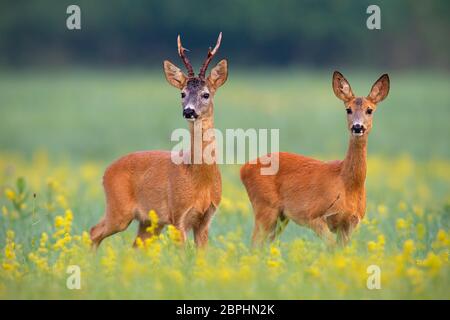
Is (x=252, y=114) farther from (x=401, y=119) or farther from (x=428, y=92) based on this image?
(x=428, y=92)

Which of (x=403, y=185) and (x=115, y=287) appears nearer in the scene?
(x=115, y=287)

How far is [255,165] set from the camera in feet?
33.2

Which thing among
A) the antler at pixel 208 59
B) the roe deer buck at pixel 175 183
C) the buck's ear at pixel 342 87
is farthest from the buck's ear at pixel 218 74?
the buck's ear at pixel 342 87

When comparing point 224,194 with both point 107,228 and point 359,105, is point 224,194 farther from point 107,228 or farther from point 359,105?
point 359,105

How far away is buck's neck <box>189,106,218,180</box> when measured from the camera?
948 centimetres

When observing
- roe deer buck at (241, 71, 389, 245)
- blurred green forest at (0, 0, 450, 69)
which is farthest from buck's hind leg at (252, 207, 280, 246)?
blurred green forest at (0, 0, 450, 69)

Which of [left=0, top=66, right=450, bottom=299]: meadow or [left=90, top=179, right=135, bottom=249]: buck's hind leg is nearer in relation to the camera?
[left=0, top=66, right=450, bottom=299]: meadow

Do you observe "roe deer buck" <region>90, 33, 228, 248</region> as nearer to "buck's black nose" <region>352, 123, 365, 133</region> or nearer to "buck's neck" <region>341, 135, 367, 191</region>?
"buck's neck" <region>341, 135, 367, 191</region>

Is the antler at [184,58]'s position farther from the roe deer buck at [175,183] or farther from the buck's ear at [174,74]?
the buck's ear at [174,74]

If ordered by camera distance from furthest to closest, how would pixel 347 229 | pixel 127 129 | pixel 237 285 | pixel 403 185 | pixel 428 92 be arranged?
pixel 428 92 < pixel 127 129 < pixel 403 185 < pixel 347 229 < pixel 237 285

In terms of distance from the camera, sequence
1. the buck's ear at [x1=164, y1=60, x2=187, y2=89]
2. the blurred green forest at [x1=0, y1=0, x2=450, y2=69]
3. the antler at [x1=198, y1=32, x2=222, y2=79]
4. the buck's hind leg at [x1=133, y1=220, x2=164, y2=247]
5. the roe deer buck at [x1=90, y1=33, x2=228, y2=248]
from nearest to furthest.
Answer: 1. the antler at [x1=198, y1=32, x2=222, y2=79]
2. the roe deer buck at [x1=90, y1=33, x2=228, y2=248]
3. the buck's ear at [x1=164, y1=60, x2=187, y2=89]
4. the buck's hind leg at [x1=133, y1=220, x2=164, y2=247]
5. the blurred green forest at [x1=0, y1=0, x2=450, y2=69]

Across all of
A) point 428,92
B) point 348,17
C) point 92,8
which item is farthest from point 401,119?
point 92,8

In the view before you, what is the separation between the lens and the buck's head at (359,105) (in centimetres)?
918
